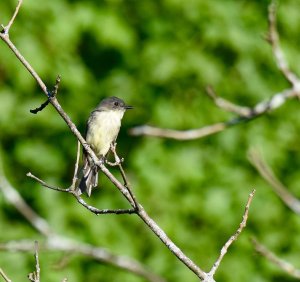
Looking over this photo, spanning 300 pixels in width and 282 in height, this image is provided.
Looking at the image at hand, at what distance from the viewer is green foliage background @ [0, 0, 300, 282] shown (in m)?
7.13

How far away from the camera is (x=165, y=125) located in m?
Answer: 7.11

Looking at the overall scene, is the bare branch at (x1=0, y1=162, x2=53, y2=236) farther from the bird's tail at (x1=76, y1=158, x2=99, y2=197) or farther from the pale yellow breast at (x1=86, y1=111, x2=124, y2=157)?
the bird's tail at (x1=76, y1=158, x2=99, y2=197)

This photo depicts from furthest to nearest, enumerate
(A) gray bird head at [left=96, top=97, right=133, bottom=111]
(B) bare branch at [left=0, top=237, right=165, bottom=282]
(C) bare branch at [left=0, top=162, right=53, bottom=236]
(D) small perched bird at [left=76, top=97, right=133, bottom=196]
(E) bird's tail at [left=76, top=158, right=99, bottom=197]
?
1. (C) bare branch at [left=0, top=162, right=53, bottom=236]
2. (B) bare branch at [left=0, top=237, right=165, bottom=282]
3. (A) gray bird head at [left=96, top=97, right=133, bottom=111]
4. (D) small perched bird at [left=76, top=97, right=133, bottom=196]
5. (E) bird's tail at [left=76, top=158, right=99, bottom=197]

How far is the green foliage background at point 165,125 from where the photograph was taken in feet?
23.4

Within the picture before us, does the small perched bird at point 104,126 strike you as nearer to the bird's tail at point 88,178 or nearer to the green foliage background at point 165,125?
the bird's tail at point 88,178

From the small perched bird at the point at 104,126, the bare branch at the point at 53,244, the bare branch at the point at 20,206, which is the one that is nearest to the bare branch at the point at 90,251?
the bare branch at the point at 53,244

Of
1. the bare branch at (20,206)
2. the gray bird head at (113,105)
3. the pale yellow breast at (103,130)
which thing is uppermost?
the bare branch at (20,206)

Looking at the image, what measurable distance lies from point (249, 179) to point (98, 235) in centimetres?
142

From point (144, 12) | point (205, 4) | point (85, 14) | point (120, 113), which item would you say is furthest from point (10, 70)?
point (120, 113)

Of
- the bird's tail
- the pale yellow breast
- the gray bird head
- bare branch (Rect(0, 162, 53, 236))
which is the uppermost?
bare branch (Rect(0, 162, 53, 236))

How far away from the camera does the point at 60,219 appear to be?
7082 millimetres

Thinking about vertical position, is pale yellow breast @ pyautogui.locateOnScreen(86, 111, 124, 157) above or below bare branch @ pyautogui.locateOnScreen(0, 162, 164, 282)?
below

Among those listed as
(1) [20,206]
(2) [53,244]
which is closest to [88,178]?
(2) [53,244]

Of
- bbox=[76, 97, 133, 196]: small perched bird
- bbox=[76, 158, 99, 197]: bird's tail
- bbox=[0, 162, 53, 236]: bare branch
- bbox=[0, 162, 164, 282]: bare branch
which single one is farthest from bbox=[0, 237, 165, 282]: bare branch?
bbox=[76, 158, 99, 197]: bird's tail
